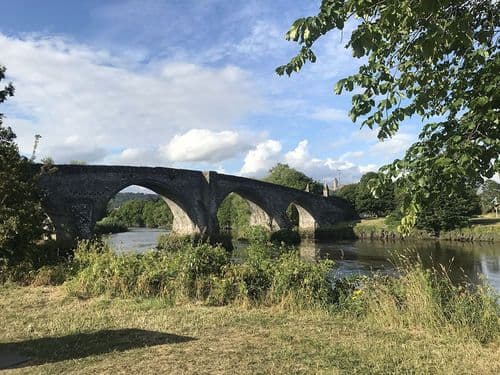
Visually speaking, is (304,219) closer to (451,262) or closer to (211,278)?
(451,262)

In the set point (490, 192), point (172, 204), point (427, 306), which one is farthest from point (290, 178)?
point (427, 306)

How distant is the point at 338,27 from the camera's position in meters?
2.81

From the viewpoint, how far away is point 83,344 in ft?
16.9

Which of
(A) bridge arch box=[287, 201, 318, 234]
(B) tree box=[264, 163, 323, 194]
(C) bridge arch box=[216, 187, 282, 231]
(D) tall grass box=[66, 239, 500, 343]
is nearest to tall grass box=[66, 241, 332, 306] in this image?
(D) tall grass box=[66, 239, 500, 343]

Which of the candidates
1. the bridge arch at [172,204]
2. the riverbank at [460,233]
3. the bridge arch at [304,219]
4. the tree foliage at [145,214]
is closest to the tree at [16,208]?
the bridge arch at [172,204]

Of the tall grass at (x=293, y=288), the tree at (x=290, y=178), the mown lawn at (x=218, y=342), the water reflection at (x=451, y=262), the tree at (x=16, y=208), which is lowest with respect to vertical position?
the water reflection at (x=451, y=262)

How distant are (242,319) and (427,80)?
157 inches

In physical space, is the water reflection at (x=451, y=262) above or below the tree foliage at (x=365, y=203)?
below

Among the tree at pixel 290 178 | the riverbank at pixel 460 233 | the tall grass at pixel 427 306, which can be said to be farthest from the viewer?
the tree at pixel 290 178

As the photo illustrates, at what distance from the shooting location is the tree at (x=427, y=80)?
9.03ft

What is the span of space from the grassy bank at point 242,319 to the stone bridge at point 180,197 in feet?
39.1

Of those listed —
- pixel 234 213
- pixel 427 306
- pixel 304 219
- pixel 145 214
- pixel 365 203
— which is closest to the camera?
pixel 427 306

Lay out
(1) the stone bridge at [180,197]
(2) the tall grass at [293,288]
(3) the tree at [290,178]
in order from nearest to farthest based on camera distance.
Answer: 1. (2) the tall grass at [293,288]
2. (1) the stone bridge at [180,197]
3. (3) the tree at [290,178]

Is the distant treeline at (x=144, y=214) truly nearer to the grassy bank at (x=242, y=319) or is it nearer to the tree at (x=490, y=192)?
the tree at (x=490, y=192)
